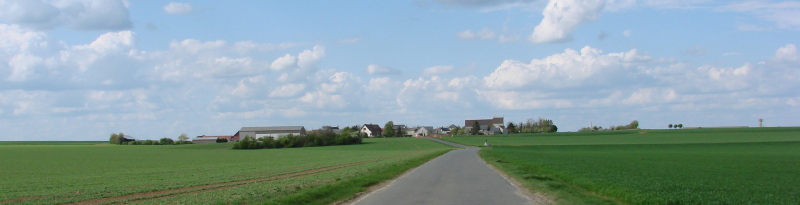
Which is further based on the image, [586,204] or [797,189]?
[797,189]

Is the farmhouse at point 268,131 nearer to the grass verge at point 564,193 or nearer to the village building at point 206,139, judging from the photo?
the village building at point 206,139

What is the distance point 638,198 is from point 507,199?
3422 mm

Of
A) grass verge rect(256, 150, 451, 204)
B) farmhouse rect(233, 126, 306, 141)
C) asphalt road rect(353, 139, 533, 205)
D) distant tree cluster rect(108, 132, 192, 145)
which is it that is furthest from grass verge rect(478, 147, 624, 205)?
farmhouse rect(233, 126, 306, 141)

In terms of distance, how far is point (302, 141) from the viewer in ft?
417

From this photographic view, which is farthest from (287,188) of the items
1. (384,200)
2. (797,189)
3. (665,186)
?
(797,189)

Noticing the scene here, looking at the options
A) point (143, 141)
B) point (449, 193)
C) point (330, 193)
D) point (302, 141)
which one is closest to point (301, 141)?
point (302, 141)

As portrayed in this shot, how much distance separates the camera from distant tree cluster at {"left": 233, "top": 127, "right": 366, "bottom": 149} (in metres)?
117

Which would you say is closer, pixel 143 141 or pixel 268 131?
pixel 143 141

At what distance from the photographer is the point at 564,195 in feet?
57.7

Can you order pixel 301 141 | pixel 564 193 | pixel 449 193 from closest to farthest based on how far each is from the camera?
pixel 449 193 < pixel 564 193 < pixel 301 141

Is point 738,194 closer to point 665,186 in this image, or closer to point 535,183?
point 665,186

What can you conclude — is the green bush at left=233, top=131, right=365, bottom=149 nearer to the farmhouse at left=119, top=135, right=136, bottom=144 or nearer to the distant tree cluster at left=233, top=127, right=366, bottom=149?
the distant tree cluster at left=233, top=127, right=366, bottom=149

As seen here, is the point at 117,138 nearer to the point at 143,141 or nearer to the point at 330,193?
the point at 143,141

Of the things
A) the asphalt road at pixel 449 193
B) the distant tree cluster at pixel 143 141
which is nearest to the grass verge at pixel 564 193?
the asphalt road at pixel 449 193
